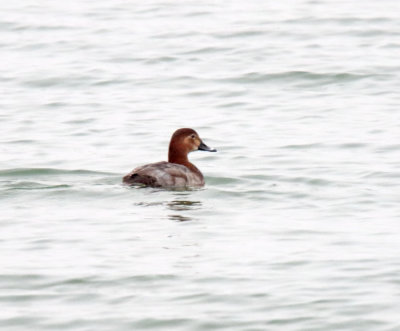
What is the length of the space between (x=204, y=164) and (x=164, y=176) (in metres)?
1.84

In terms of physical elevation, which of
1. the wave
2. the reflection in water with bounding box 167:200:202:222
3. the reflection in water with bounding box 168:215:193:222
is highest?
the wave

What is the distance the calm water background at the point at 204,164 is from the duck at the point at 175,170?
0.13 m

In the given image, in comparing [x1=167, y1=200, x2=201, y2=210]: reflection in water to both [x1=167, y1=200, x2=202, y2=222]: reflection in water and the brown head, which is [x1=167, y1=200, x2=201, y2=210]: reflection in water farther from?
the brown head

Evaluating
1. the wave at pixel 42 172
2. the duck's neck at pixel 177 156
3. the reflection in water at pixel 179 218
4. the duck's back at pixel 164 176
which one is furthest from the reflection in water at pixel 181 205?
the wave at pixel 42 172

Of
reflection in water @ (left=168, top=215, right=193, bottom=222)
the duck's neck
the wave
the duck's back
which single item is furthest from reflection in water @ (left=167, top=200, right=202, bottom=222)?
the wave

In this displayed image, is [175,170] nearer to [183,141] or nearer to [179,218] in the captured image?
[183,141]

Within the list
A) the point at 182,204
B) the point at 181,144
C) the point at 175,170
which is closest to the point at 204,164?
the point at 181,144

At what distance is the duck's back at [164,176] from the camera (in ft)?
43.4

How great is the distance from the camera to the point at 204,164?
1520 cm

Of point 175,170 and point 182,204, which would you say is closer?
point 182,204

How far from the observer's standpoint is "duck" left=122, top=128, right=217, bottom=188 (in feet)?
43.4

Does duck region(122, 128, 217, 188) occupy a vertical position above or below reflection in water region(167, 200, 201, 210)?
above

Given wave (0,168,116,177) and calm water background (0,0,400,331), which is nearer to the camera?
calm water background (0,0,400,331)

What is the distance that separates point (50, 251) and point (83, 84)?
9133 mm
